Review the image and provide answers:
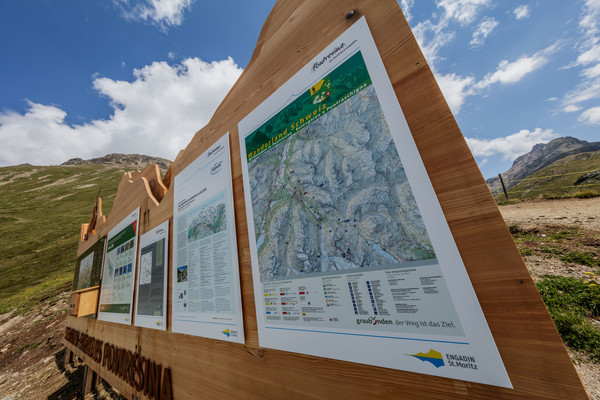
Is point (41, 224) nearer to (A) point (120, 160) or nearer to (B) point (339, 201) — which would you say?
(B) point (339, 201)

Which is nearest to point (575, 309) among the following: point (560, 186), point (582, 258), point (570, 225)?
point (582, 258)

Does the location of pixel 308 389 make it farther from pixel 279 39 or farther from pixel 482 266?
Answer: pixel 279 39

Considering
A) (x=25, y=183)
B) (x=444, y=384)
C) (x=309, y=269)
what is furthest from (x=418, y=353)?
(x=25, y=183)

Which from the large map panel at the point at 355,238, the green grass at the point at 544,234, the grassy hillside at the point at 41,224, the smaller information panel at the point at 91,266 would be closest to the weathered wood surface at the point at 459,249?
the large map panel at the point at 355,238

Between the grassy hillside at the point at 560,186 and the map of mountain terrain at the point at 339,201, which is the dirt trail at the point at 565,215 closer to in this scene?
the grassy hillside at the point at 560,186

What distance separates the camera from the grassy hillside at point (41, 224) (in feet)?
44.8

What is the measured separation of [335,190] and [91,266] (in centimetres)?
553

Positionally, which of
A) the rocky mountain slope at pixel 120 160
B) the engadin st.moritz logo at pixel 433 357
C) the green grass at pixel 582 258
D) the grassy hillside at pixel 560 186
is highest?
the rocky mountain slope at pixel 120 160

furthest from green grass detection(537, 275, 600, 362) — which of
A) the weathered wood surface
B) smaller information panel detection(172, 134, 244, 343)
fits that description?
smaller information panel detection(172, 134, 244, 343)

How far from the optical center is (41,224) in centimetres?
3081

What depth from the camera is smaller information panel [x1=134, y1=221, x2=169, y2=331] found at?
2.18 meters

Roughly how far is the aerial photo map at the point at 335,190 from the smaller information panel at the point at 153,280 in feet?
4.68

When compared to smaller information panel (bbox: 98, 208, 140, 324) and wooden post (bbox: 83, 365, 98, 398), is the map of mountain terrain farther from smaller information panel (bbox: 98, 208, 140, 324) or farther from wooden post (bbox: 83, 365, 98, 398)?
wooden post (bbox: 83, 365, 98, 398)

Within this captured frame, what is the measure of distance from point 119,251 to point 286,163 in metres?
3.48
